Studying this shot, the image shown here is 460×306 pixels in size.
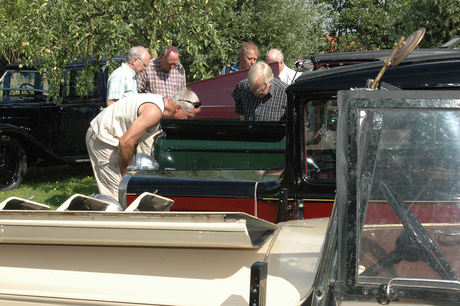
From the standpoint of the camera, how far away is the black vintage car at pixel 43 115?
736cm

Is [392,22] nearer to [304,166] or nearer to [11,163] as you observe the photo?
[11,163]

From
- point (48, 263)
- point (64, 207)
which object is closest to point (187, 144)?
point (64, 207)

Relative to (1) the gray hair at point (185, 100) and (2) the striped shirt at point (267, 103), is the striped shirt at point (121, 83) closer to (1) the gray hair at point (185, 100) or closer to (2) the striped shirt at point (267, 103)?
(1) the gray hair at point (185, 100)

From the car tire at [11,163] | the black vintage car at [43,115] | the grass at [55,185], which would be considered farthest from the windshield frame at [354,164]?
the car tire at [11,163]

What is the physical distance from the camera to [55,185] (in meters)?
7.52

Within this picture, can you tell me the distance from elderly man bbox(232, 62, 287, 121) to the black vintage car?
381cm

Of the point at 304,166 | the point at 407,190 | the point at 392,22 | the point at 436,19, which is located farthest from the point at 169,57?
the point at 392,22

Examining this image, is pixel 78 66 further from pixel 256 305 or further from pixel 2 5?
pixel 256 305

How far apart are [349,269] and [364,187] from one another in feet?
0.79

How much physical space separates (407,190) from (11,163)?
7.21 m

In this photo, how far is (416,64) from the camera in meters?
2.68

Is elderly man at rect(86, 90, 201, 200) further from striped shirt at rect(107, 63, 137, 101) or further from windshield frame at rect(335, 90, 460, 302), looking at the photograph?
windshield frame at rect(335, 90, 460, 302)

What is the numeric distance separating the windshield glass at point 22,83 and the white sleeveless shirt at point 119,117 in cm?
416

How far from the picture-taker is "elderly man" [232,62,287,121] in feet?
12.7
